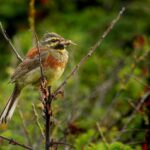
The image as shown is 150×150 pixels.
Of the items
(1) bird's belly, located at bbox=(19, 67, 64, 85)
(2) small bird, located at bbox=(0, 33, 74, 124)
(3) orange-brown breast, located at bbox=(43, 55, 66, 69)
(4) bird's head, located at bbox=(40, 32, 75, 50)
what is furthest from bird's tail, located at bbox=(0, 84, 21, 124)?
(4) bird's head, located at bbox=(40, 32, 75, 50)

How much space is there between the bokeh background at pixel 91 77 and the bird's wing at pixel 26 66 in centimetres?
30

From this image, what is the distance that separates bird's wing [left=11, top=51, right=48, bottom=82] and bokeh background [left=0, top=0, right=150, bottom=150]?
0.30 metres

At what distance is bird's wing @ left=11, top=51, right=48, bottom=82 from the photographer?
621cm

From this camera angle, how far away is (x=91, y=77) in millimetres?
10492

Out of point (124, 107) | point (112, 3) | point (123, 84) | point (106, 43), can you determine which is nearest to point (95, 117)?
point (124, 107)

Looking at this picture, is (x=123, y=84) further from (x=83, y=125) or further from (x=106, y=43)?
(x=106, y=43)

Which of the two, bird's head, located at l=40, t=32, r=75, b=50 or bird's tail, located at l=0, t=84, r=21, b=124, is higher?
bird's head, located at l=40, t=32, r=75, b=50

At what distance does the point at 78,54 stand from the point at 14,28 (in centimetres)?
266

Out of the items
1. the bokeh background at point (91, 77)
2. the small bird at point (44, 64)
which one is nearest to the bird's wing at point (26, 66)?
the small bird at point (44, 64)

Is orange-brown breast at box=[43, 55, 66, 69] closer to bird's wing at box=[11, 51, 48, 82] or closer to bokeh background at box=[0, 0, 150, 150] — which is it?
bird's wing at box=[11, 51, 48, 82]

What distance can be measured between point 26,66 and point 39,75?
0.16 metres

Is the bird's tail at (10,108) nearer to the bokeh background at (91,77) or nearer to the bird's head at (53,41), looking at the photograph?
the bokeh background at (91,77)

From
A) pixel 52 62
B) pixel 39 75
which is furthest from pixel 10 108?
pixel 52 62

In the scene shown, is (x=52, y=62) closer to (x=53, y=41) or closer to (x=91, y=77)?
(x=53, y=41)
